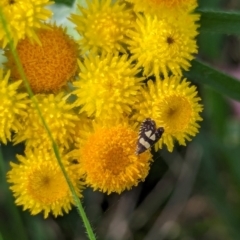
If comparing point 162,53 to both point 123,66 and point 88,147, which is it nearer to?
point 123,66

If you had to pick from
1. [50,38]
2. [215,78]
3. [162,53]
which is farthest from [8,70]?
[215,78]

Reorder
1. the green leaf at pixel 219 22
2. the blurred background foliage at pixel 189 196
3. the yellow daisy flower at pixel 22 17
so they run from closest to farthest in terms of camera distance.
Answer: the yellow daisy flower at pixel 22 17 → the green leaf at pixel 219 22 → the blurred background foliage at pixel 189 196

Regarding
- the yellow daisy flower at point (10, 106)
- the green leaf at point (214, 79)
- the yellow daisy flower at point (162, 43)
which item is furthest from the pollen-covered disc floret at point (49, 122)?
the green leaf at point (214, 79)

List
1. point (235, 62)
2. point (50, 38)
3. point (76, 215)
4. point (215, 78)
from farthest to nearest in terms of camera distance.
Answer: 1. point (235, 62)
2. point (76, 215)
3. point (215, 78)
4. point (50, 38)

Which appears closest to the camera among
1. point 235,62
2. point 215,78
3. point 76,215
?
point 215,78

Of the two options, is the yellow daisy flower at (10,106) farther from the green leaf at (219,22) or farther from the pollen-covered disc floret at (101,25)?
the green leaf at (219,22)

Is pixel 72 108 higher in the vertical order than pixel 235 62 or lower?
higher

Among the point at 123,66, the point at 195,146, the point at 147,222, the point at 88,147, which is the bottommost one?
the point at 147,222
